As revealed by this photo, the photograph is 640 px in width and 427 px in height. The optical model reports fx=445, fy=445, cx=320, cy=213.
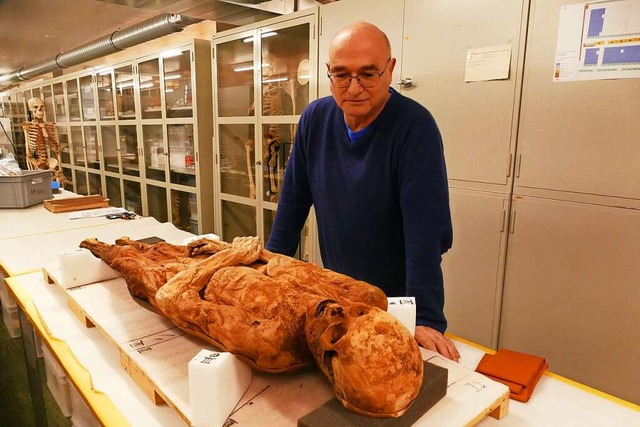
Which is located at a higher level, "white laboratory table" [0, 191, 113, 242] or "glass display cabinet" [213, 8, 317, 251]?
"glass display cabinet" [213, 8, 317, 251]

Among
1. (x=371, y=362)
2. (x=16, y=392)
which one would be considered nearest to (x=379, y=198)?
(x=371, y=362)

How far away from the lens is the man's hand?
112 centimetres

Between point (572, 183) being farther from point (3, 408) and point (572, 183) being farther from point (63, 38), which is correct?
point (63, 38)

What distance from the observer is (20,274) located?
5.98 ft

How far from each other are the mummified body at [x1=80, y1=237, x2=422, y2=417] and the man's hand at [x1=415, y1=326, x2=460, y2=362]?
26 centimetres

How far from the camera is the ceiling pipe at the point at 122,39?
12.6 ft

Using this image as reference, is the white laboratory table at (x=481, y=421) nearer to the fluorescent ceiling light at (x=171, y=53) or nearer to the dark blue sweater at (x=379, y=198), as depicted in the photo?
the dark blue sweater at (x=379, y=198)

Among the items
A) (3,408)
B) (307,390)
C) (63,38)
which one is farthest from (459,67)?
(63,38)

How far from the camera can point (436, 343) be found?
3.78 feet

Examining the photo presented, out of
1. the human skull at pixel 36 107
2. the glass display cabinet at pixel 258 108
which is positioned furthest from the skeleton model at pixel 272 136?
the human skull at pixel 36 107

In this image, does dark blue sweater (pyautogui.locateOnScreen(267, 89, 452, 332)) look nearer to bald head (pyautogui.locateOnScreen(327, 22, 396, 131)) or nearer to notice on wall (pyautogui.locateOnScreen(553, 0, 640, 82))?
bald head (pyautogui.locateOnScreen(327, 22, 396, 131))

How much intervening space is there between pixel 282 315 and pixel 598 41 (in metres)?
1.73

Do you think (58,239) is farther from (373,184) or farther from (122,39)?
(122,39)

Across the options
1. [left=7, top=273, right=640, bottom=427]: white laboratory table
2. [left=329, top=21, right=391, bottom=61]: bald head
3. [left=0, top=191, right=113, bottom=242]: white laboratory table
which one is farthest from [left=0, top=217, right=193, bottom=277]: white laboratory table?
[left=329, top=21, right=391, bottom=61]: bald head
